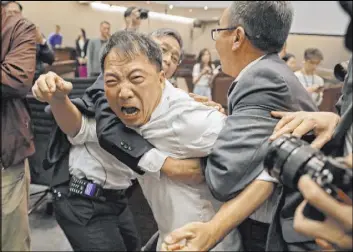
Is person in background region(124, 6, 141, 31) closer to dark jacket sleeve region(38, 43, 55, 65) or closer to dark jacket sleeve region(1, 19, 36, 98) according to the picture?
dark jacket sleeve region(38, 43, 55, 65)

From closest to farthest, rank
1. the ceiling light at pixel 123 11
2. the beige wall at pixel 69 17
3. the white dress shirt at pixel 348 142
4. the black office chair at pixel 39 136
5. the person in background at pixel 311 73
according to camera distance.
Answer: the white dress shirt at pixel 348 142 < the black office chair at pixel 39 136 < the person in background at pixel 311 73 < the ceiling light at pixel 123 11 < the beige wall at pixel 69 17

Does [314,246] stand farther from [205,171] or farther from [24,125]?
[24,125]

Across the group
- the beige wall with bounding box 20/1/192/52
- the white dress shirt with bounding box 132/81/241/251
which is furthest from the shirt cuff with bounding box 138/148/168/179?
the beige wall with bounding box 20/1/192/52

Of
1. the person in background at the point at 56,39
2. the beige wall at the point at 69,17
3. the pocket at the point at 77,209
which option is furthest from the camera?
the beige wall at the point at 69,17

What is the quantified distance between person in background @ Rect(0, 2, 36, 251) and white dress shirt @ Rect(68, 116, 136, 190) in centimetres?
18

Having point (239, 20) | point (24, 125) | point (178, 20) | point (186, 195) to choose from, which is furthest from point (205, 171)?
point (178, 20)

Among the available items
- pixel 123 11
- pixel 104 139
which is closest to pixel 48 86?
pixel 104 139

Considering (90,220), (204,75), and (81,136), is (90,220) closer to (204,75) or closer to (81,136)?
(81,136)

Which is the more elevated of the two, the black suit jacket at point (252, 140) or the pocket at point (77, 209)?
the black suit jacket at point (252, 140)

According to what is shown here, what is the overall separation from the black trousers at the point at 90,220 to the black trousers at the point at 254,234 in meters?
0.65

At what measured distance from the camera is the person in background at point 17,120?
1.27 meters

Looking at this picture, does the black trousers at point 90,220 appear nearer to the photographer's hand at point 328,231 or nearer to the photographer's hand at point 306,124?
the photographer's hand at point 306,124

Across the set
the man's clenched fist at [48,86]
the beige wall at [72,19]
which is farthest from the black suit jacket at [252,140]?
the beige wall at [72,19]

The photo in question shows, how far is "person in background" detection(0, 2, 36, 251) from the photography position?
4.16ft
